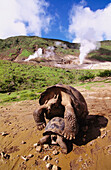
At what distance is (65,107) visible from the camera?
222 centimetres

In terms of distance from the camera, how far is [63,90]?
Result: 7.47ft

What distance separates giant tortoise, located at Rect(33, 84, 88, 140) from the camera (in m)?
1.98

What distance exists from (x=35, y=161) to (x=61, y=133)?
0.63 m

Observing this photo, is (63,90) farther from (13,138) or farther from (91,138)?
(13,138)

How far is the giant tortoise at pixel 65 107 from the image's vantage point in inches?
78.0

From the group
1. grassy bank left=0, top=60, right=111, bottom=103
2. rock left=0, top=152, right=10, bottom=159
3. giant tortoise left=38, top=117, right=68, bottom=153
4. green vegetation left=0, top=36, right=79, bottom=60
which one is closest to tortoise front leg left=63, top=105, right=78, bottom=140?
giant tortoise left=38, top=117, right=68, bottom=153

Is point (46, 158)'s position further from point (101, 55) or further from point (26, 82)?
point (101, 55)

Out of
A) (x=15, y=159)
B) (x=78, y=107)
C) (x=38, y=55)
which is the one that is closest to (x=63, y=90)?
(x=78, y=107)

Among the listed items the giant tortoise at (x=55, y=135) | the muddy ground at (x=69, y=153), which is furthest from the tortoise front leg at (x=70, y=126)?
the muddy ground at (x=69, y=153)

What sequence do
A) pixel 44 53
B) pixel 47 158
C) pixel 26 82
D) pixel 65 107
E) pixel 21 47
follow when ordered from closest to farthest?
1. pixel 47 158
2. pixel 65 107
3. pixel 26 82
4. pixel 44 53
5. pixel 21 47

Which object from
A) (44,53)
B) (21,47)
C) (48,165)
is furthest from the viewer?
(21,47)

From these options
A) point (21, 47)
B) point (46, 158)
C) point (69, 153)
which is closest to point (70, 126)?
point (69, 153)

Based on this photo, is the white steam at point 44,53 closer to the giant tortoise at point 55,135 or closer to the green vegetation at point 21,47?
the green vegetation at point 21,47

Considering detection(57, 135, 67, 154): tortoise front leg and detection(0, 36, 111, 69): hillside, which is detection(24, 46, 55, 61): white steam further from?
detection(57, 135, 67, 154): tortoise front leg
